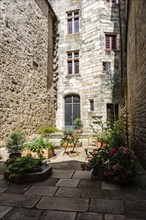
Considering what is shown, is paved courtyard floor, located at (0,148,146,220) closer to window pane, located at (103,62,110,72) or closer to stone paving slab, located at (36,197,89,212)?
stone paving slab, located at (36,197,89,212)

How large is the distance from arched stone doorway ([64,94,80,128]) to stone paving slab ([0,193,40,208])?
28.6ft

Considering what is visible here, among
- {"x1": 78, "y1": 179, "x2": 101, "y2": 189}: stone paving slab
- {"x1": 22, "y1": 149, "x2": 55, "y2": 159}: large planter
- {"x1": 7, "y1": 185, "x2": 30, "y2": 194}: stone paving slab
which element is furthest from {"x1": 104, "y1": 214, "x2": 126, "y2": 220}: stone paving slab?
{"x1": 22, "y1": 149, "x2": 55, "y2": 159}: large planter

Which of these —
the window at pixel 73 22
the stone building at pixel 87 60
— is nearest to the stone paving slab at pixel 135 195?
the stone building at pixel 87 60

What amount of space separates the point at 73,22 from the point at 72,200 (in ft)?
38.4

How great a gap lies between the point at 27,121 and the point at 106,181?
5984 mm

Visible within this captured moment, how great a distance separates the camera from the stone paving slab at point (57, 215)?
1.85m

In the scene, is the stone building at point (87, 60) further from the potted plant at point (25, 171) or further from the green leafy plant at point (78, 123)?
the potted plant at point (25, 171)

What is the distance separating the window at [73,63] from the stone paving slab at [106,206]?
9.79 metres

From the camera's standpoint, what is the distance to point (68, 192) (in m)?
2.55

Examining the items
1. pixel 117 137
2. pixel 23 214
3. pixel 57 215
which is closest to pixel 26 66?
pixel 117 137

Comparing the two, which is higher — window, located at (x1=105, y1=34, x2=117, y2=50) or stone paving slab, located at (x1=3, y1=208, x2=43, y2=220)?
window, located at (x1=105, y1=34, x2=117, y2=50)

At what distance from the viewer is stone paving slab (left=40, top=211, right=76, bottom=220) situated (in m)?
1.85

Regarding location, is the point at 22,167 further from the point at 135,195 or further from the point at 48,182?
the point at 135,195

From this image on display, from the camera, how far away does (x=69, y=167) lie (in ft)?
13.0
